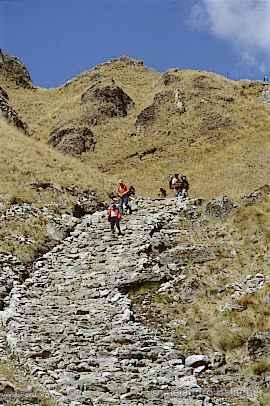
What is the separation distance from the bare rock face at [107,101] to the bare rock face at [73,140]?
12.0 ft

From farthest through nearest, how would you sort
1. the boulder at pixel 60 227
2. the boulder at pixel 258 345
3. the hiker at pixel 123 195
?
the hiker at pixel 123 195 < the boulder at pixel 60 227 < the boulder at pixel 258 345

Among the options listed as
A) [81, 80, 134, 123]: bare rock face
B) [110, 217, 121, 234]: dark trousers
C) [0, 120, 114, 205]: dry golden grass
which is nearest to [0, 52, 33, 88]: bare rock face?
[81, 80, 134, 123]: bare rock face

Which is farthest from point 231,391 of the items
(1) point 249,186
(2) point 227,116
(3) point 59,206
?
(2) point 227,116

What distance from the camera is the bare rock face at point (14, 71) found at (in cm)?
9850

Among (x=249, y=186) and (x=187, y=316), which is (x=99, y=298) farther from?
(x=249, y=186)

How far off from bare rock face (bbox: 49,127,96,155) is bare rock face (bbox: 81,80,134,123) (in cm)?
366

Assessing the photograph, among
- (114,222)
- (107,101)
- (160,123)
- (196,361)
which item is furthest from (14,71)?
(196,361)

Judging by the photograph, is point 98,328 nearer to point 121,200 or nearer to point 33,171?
point 121,200

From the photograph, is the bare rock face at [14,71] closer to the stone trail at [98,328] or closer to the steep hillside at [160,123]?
the steep hillside at [160,123]

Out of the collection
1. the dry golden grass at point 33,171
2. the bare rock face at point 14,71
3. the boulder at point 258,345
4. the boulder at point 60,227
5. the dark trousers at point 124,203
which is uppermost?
the bare rock face at point 14,71

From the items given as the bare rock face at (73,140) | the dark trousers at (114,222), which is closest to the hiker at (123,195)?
the dark trousers at (114,222)

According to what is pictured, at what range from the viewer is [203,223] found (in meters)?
28.4

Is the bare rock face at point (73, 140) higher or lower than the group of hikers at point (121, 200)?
higher

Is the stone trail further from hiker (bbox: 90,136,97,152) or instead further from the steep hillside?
hiker (bbox: 90,136,97,152)
